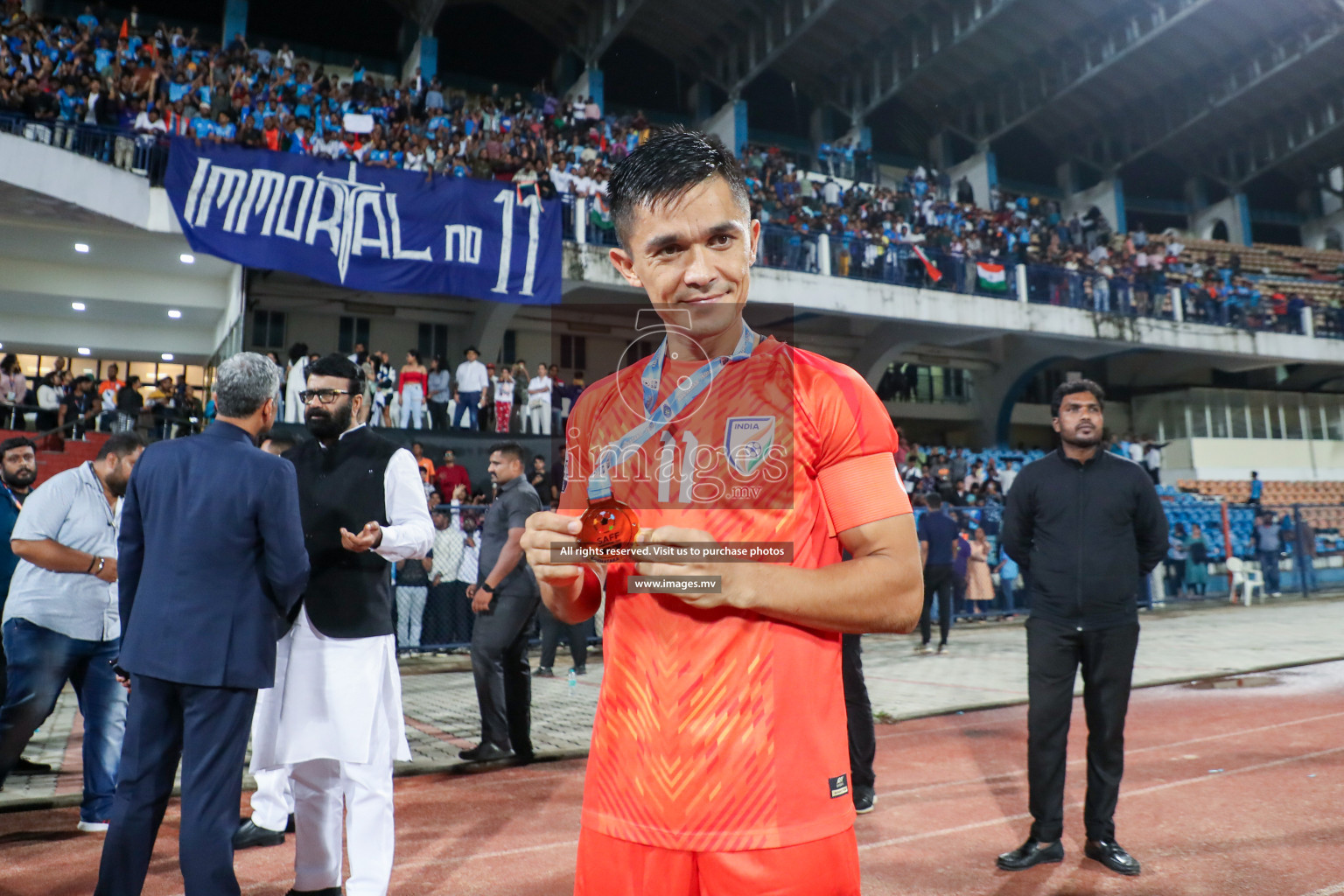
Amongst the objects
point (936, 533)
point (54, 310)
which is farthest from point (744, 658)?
point (54, 310)

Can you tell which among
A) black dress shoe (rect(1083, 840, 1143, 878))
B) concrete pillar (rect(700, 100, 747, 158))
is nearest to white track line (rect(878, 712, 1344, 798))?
black dress shoe (rect(1083, 840, 1143, 878))

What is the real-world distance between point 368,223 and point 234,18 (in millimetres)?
13495

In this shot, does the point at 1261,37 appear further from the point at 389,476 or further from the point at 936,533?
the point at 389,476

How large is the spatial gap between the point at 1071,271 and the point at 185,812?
959 inches

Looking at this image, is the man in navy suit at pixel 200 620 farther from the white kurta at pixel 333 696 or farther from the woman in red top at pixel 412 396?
the woman in red top at pixel 412 396

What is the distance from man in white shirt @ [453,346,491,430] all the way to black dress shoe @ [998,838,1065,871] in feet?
37.1

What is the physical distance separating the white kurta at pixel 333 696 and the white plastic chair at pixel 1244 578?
58.7 ft

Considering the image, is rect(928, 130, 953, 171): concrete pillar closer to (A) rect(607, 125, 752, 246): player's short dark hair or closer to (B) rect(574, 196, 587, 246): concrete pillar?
(B) rect(574, 196, 587, 246): concrete pillar

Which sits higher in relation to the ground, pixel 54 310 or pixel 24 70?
pixel 24 70

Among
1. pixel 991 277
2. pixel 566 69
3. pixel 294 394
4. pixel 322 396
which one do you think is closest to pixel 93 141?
pixel 294 394

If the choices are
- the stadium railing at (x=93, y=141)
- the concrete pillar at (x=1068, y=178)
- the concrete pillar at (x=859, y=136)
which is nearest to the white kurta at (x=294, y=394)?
the stadium railing at (x=93, y=141)

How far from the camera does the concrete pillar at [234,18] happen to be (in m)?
23.0

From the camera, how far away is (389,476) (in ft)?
12.5

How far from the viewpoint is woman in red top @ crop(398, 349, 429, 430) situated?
1440 centimetres
